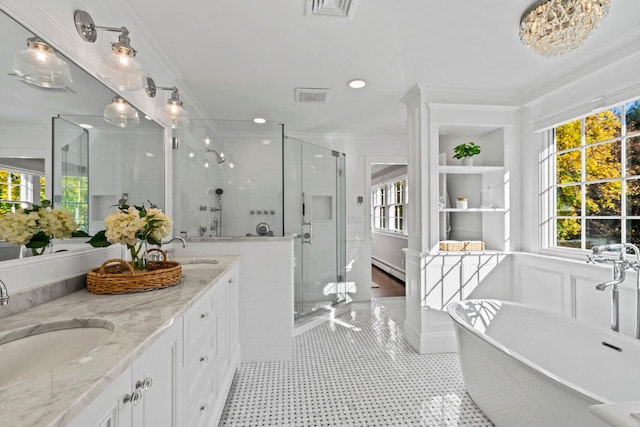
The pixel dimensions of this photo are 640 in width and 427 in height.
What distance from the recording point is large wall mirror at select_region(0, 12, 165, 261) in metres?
1.08

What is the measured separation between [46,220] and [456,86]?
3.11 metres

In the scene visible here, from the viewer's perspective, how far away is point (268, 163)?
323cm

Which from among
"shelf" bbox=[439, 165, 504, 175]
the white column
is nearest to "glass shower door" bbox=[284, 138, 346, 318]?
the white column

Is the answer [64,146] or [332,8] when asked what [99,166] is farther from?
[332,8]

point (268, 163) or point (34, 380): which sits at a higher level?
point (268, 163)

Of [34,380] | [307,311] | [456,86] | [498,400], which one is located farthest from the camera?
[307,311]

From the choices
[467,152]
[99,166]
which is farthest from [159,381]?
[467,152]

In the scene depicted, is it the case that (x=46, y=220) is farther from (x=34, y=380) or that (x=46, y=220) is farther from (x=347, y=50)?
(x=347, y=50)

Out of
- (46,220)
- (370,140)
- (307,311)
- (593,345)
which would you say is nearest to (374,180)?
(370,140)

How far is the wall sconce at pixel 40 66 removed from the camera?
112 centimetres

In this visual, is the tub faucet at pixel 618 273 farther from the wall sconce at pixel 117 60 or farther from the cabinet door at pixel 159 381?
the wall sconce at pixel 117 60

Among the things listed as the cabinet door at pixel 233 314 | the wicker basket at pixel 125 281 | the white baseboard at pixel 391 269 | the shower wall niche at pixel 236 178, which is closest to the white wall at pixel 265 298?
the cabinet door at pixel 233 314

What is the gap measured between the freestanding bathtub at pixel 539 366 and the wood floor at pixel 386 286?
249cm

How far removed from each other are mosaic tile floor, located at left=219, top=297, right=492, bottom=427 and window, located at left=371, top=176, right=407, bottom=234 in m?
3.36
